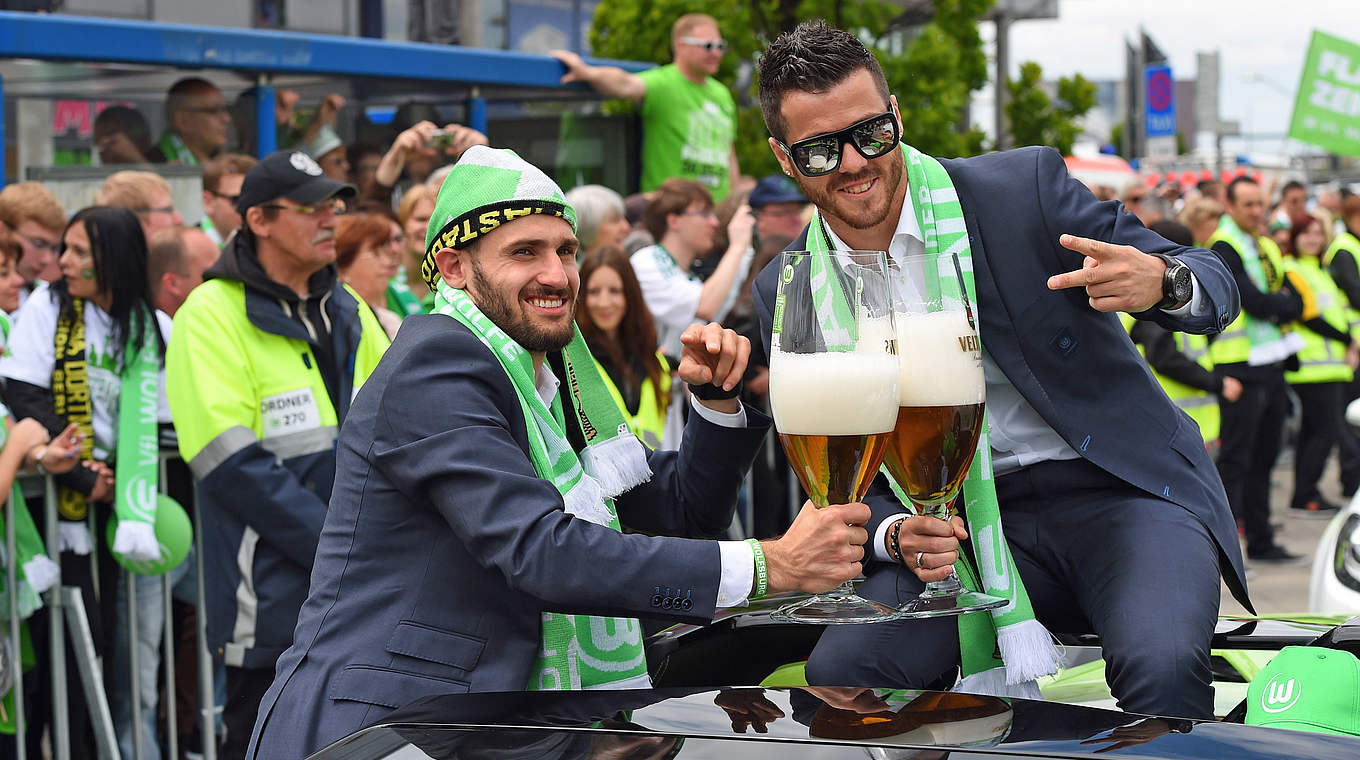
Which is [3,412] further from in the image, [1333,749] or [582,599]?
[1333,749]

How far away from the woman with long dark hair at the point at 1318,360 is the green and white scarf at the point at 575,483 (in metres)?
9.38

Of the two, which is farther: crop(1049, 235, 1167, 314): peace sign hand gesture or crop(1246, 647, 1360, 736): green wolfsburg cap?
crop(1049, 235, 1167, 314): peace sign hand gesture

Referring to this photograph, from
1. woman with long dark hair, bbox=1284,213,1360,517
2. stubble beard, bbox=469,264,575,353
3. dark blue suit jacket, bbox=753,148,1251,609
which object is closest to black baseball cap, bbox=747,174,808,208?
woman with long dark hair, bbox=1284,213,1360,517

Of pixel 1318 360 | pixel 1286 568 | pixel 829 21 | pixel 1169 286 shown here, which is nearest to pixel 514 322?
pixel 1169 286

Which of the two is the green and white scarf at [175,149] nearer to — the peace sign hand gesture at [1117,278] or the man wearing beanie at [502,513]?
the man wearing beanie at [502,513]

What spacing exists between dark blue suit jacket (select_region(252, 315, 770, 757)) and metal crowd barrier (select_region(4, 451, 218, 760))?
8.02 feet

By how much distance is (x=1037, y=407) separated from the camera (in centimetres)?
299

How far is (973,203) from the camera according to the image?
310 cm

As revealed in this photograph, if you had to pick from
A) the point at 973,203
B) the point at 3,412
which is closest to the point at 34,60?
the point at 3,412

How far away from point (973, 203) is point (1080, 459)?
1.88 feet

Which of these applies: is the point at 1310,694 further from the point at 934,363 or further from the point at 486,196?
the point at 486,196

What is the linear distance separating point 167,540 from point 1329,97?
533 inches

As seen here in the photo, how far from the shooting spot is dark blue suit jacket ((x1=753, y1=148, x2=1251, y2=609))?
9.85 feet

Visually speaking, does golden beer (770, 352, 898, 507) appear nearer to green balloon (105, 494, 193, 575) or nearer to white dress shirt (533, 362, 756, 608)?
white dress shirt (533, 362, 756, 608)
